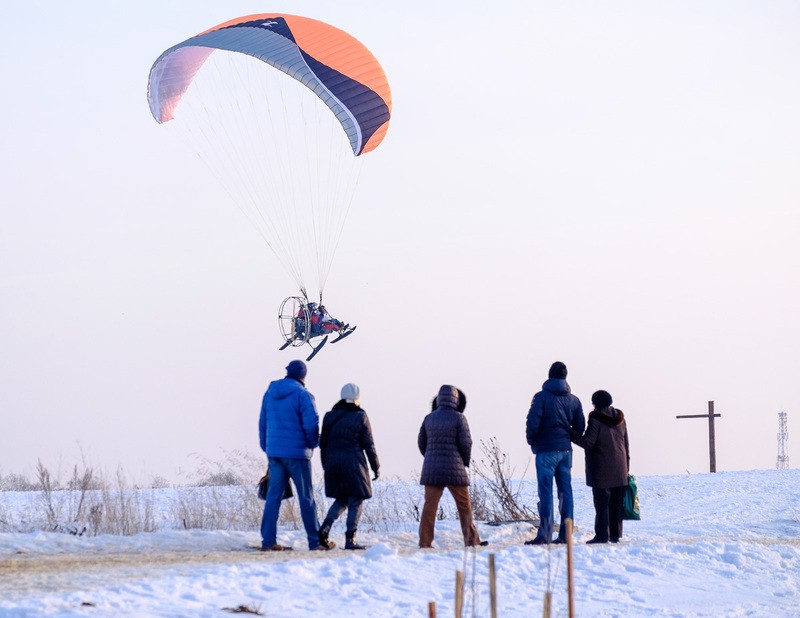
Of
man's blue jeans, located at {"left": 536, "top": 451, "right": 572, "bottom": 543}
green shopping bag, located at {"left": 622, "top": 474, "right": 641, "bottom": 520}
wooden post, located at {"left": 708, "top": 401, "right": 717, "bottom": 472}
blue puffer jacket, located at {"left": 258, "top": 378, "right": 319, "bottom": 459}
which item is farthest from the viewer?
wooden post, located at {"left": 708, "top": 401, "right": 717, "bottom": 472}

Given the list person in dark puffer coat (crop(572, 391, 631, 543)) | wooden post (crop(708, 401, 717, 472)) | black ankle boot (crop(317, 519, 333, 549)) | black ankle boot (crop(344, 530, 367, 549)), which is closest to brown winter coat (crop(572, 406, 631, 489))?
person in dark puffer coat (crop(572, 391, 631, 543))

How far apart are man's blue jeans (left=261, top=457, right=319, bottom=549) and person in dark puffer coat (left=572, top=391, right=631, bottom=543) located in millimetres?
2740

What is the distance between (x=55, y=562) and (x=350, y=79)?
9.91 metres

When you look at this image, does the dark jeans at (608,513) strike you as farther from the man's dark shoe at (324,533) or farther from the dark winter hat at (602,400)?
the man's dark shoe at (324,533)

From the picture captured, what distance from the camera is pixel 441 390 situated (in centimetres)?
1243

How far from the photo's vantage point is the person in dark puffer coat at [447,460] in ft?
40.3

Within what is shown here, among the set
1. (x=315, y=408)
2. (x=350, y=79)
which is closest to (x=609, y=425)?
(x=315, y=408)

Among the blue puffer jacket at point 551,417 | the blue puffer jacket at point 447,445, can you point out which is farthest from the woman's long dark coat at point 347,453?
the blue puffer jacket at point 551,417

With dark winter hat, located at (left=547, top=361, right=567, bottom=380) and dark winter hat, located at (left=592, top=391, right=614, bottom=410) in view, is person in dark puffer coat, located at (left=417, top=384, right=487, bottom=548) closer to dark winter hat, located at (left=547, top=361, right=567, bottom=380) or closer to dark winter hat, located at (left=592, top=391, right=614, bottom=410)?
dark winter hat, located at (left=547, top=361, right=567, bottom=380)

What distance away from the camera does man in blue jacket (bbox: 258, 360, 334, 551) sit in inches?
475

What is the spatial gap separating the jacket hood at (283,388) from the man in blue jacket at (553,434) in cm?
234

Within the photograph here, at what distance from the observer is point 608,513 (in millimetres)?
12922

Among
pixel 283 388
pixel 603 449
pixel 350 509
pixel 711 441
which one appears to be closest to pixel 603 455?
pixel 603 449

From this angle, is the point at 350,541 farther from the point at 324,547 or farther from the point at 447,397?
the point at 447,397
